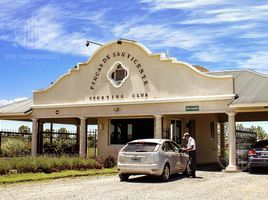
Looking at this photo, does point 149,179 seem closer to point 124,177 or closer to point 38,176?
point 124,177

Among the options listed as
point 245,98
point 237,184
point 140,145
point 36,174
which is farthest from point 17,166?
point 245,98

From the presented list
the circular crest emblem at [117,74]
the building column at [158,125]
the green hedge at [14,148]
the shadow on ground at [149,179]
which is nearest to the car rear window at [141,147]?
the shadow on ground at [149,179]

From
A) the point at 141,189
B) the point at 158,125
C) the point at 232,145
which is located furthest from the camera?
the point at 158,125

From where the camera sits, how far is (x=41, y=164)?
18.9 meters

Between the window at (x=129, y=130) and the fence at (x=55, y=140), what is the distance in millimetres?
2521

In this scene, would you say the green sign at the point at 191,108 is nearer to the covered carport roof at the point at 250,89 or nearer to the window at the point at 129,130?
the covered carport roof at the point at 250,89

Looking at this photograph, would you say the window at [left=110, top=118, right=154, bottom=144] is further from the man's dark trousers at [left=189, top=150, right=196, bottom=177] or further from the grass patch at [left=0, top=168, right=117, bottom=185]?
the man's dark trousers at [left=189, top=150, right=196, bottom=177]

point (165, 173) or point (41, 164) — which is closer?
point (165, 173)

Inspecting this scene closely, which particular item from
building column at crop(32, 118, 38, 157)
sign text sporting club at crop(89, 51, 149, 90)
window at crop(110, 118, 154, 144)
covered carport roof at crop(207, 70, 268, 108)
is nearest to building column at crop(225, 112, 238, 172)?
covered carport roof at crop(207, 70, 268, 108)

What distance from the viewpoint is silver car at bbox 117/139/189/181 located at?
15398 millimetres

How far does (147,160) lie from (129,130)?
33.2 feet

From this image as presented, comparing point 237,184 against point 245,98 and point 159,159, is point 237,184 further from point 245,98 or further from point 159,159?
point 245,98

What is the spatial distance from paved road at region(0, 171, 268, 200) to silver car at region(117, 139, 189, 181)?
A: 0.37 m

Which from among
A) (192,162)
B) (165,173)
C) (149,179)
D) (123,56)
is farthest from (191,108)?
(165,173)
